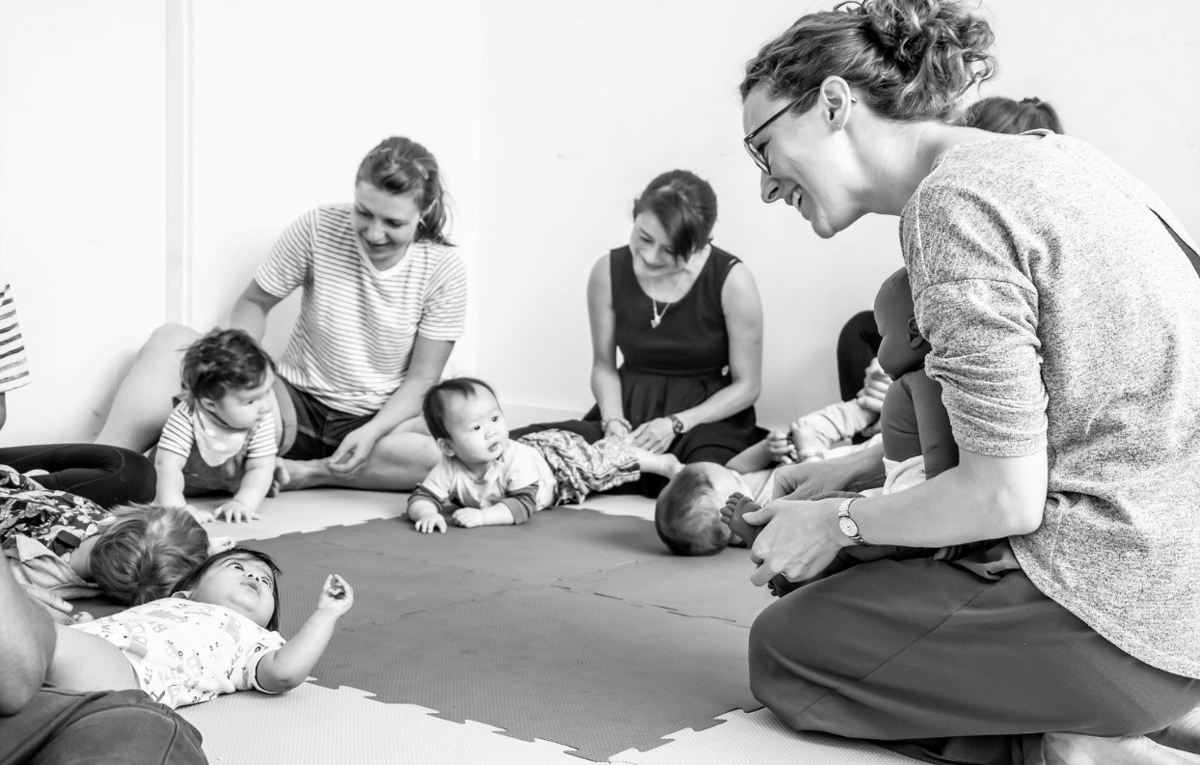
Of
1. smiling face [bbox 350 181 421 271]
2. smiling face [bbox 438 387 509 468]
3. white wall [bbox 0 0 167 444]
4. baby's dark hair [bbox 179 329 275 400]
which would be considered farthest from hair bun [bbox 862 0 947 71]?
white wall [bbox 0 0 167 444]

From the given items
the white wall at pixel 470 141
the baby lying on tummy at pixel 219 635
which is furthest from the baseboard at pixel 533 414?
the baby lying on tummy at pixel 219 635

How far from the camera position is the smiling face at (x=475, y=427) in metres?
3.40

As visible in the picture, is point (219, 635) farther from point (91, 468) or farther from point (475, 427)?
point (475, 427)

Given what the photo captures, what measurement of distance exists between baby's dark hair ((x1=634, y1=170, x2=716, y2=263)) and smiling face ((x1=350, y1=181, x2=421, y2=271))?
73 centimetres

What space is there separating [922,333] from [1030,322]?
0.14m

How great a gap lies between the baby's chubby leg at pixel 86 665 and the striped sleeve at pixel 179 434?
192 centimetres

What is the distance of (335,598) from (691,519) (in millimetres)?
1246

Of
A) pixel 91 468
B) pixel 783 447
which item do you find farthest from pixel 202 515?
pixel 783 447

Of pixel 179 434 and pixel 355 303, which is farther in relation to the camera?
pixel 355 303

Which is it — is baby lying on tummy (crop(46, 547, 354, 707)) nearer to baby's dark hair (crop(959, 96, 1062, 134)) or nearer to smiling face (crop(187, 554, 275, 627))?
smiling face (crop(187, 554, 275, 627))

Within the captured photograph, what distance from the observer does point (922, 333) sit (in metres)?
1.57

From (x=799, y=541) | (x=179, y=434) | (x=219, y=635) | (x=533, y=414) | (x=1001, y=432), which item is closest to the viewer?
(x=1001, y=432)

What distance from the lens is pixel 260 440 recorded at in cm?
356

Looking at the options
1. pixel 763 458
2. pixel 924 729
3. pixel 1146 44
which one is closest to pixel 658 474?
pixel 763 458
